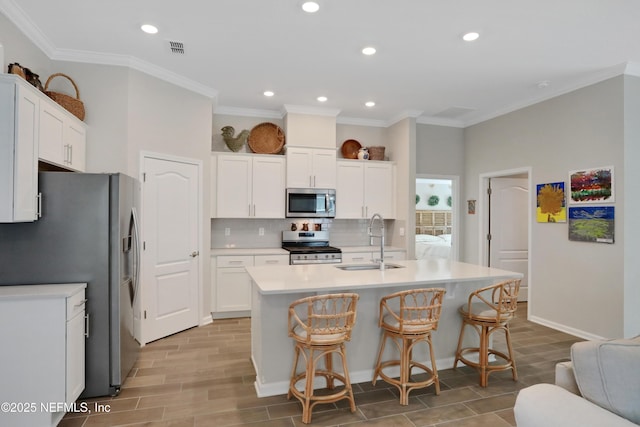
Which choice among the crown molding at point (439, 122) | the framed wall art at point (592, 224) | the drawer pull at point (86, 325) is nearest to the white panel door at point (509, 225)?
the crown molding at point (439, 122)

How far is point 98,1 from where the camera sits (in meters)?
2.73

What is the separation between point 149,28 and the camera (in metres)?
3.10

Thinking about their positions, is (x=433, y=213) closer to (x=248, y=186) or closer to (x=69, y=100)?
(x=248, y=186)

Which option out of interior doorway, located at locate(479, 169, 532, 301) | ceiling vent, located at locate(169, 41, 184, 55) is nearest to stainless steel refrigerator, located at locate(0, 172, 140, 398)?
ceiling vent, located at locate(169, 41, 184, 55)

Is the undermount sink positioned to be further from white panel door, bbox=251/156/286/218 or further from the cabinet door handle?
the cabinet door handle

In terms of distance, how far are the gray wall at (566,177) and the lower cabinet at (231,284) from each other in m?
3.66

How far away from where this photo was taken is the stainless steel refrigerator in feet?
8.60

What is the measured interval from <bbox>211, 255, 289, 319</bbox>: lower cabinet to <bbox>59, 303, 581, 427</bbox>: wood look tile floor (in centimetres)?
106

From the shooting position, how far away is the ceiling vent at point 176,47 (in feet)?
11.1

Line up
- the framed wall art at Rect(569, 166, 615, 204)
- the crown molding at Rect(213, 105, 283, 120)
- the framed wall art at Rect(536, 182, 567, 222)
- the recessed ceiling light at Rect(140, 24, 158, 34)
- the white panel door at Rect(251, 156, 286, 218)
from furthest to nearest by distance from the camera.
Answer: the crown molding at Rect(213, 105, 283, 120) < the white panel door at Rect(251, 156, 286, 218) < the framed wall art at Rect(536, 182, 567, 222) < the framed wall art at Rect(569, 166, 615, 204) < the recessed ceiling light at Rect(140, 24, 158, 34)

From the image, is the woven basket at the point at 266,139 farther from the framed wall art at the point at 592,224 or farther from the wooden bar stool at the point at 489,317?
the framed wall art at the point at 592,224

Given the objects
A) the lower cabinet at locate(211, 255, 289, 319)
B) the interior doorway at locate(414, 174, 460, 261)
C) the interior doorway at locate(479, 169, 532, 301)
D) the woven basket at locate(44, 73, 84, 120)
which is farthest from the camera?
the interior doorway at locate(414, 174, 460, 261)

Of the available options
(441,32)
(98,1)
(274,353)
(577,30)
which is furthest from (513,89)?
(98,1)

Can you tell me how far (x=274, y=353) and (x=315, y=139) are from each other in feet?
11.0
